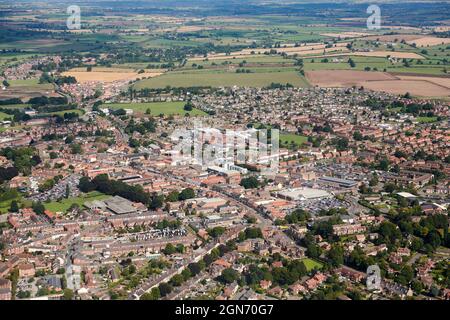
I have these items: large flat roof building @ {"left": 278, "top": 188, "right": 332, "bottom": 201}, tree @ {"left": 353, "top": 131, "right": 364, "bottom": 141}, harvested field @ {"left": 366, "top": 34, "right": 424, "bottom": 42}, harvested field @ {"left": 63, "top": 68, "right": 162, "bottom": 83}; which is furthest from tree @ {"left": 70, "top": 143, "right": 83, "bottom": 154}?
harvested field @ {"left": 366, "top": 34, "right": 424, "bottom": 42}

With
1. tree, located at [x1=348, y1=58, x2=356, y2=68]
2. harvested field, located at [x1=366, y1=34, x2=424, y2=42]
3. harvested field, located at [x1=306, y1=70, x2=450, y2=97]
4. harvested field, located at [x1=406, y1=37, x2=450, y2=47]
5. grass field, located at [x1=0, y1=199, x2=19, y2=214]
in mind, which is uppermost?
harvested field, located at [x1=366, y1=34, x2=424, y2=42]

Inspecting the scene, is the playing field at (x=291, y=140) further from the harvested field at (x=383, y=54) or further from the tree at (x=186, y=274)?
the harvested field at (x=383, y=54)

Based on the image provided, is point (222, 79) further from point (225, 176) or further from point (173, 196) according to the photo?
point (173, 196)

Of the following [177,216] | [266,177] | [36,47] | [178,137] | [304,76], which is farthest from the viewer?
[36,47]

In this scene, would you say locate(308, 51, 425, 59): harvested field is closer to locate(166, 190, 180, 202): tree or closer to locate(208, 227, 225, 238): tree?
locate(166, 190, 180, 202): tree

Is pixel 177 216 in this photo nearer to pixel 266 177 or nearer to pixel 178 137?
pixel 266 177
